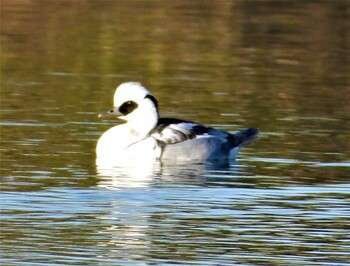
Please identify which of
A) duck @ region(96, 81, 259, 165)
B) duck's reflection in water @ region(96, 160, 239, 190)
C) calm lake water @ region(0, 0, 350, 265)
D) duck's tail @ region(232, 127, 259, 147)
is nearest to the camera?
calm lake water @ region(0, 0, 350, 265)

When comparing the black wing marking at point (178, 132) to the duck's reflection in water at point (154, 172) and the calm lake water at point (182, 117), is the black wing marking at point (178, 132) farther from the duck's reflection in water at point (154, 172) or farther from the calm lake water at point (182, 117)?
the calm lake water at point (182, 117)

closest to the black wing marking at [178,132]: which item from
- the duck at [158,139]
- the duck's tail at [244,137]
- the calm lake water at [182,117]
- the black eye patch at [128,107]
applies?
the duck at [158,139]

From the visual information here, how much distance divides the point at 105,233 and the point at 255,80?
34.7 ft

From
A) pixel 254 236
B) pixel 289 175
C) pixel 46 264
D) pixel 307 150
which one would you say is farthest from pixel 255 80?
pixel 46 264

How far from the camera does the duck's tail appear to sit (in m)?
15.3

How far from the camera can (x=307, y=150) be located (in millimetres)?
15391

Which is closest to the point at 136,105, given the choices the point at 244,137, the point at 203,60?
the point at 244,137

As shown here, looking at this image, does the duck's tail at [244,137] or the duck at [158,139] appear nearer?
the duck at [158,139]

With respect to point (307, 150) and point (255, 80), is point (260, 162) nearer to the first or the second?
point (307, 150)

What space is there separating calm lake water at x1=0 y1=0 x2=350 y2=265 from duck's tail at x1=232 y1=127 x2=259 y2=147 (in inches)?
7.6

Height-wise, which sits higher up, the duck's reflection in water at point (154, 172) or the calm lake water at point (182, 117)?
the calm lake water at point (182, 117)

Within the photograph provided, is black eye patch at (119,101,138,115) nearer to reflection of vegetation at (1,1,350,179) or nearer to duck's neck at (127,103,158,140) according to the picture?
duck's neck at (127,103,158,140)

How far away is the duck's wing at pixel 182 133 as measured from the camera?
601 inches

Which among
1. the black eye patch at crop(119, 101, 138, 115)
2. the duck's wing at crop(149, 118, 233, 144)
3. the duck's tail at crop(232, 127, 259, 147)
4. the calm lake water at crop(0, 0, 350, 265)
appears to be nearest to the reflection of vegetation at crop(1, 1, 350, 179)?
the calm lake water at crop(0, 0, 350, 265)
